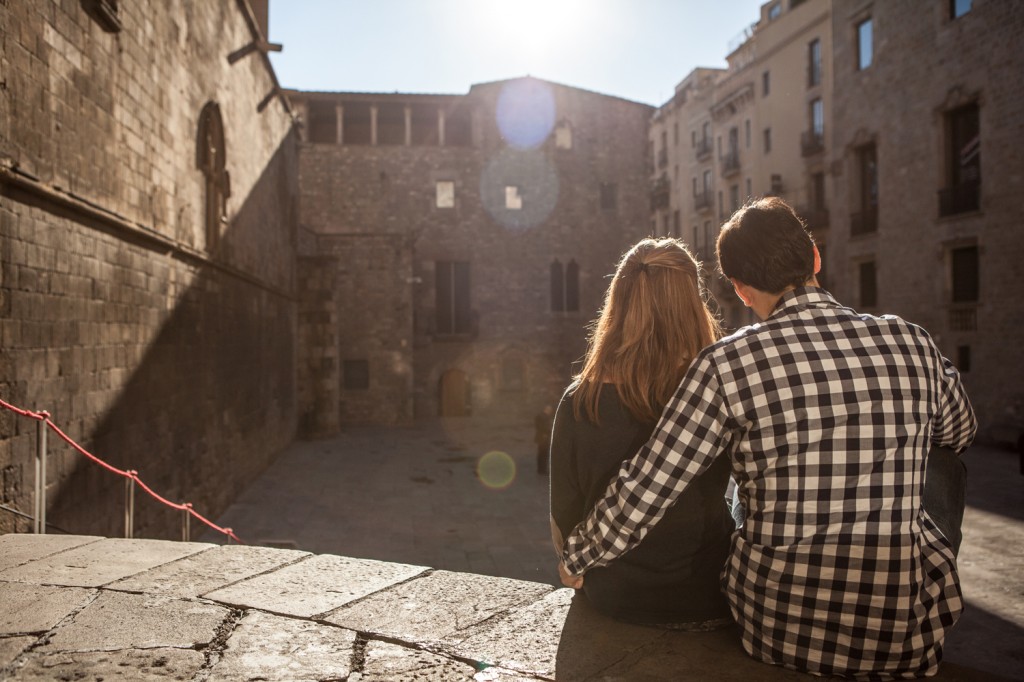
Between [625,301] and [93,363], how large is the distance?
5277 millimetres

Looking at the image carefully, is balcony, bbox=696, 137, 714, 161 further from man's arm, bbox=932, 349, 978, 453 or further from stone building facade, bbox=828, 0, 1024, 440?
man's arm, bbox=932, 349, 978, 453

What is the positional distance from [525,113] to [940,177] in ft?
45.1

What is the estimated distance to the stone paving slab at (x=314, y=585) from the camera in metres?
2.48

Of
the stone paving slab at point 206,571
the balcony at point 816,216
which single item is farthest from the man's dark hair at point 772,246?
the balcony at point 816,216

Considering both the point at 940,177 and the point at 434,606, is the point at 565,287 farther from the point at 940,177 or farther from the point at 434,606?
the point at 434,606

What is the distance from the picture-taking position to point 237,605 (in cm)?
246

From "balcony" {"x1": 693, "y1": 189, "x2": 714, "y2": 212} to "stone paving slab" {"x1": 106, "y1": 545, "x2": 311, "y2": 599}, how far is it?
34055 mm

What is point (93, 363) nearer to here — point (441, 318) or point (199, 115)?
point (199, 115)

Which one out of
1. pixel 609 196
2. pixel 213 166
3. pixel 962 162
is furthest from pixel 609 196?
pixel 213 166

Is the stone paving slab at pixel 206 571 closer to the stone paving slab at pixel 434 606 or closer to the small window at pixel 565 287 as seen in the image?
the stone paving slab at pixel 434 606

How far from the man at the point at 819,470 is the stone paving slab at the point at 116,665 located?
3.95 ft

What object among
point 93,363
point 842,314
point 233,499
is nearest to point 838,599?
point 842,314

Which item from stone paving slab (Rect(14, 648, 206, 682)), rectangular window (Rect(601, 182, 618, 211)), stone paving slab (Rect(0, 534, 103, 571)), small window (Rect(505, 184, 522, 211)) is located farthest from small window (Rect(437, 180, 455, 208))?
stone paving slab (Rect(14, 648, 206, 682))

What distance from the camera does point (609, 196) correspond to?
2839cm
